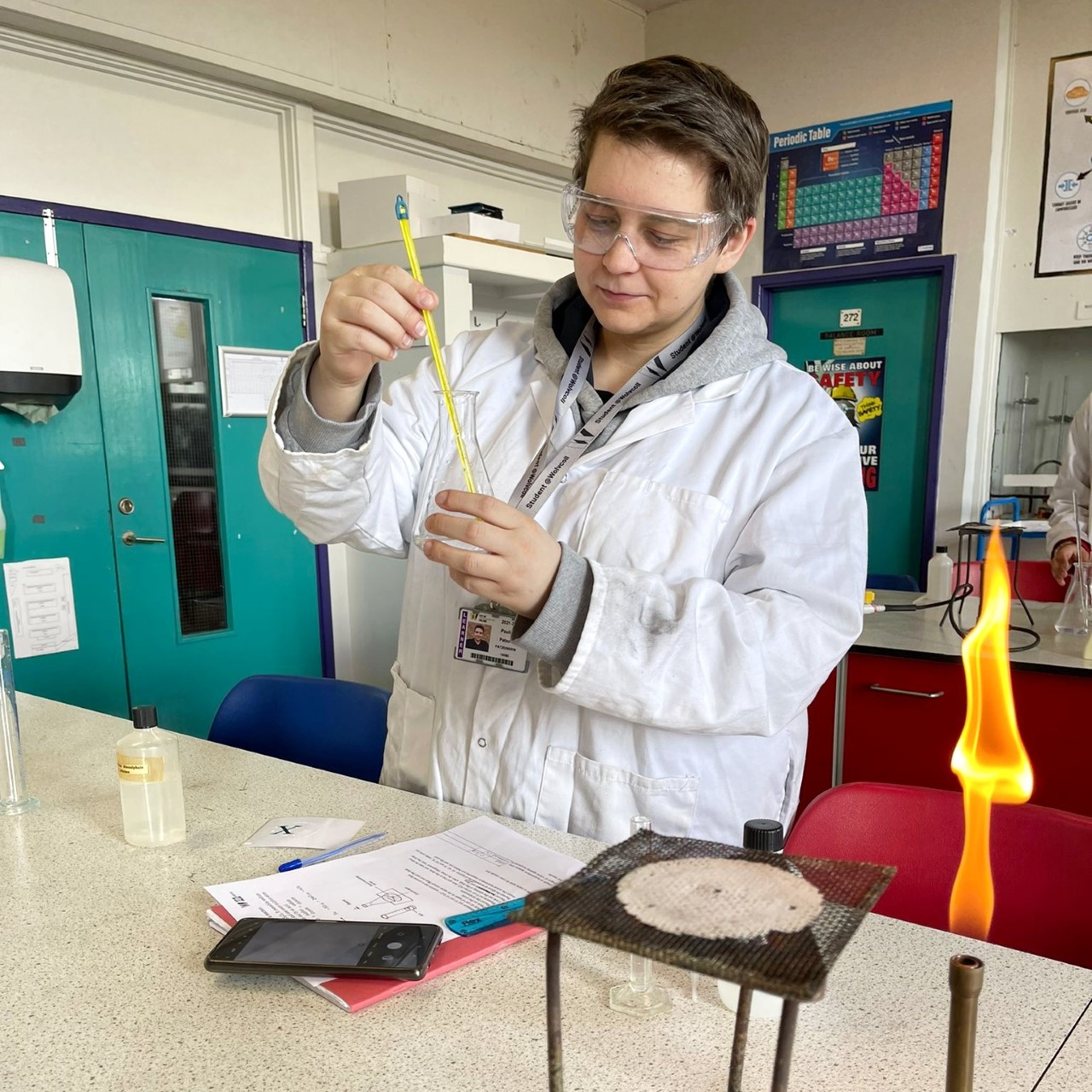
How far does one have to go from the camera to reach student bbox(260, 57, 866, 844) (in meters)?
0.95

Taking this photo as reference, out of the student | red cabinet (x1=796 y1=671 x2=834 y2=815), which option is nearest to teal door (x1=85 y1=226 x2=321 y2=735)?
red cabinet (x1=796 y1=671 x2=834 y2=815)

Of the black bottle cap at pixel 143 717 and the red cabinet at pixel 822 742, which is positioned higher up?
the black bottle cap at pixel 143 717

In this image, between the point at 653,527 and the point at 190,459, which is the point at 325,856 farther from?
the point at 190,459

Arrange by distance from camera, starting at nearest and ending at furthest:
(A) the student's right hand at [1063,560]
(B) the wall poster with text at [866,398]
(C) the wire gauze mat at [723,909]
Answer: (C) the wire gauze mat at [723,909], (A) the student's right hand at [1063,560], (B) the wall poster with text at [866,398]

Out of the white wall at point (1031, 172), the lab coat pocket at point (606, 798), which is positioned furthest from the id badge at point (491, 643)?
the white wall at point (1031, 172)

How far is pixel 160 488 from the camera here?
3.30m

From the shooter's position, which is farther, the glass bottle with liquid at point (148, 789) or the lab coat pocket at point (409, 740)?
the lab coat pocket at point (409, 740)

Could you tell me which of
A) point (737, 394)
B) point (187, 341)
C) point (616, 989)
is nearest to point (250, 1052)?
point (616, 989)

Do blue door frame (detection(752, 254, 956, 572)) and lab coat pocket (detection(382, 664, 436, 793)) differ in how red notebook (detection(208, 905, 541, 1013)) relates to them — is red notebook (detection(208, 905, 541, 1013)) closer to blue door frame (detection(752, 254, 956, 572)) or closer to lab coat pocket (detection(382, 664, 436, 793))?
lab coat pocket (detection(382, 664, 436, 793))

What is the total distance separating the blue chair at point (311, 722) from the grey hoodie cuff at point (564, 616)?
80cm

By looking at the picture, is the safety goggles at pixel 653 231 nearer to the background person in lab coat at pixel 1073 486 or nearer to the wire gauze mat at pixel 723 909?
the wire gauze mat at pixel 723 909

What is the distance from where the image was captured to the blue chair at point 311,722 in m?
1.65

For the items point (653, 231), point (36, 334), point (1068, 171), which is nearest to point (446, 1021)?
point (653, 231)

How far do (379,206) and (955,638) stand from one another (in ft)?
8.64
